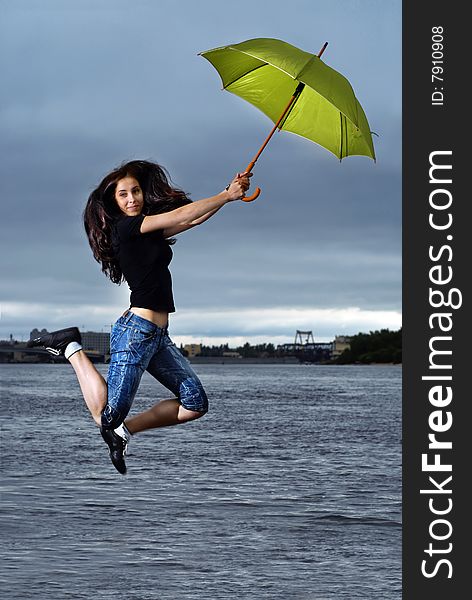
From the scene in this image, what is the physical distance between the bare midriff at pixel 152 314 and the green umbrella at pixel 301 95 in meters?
1.18

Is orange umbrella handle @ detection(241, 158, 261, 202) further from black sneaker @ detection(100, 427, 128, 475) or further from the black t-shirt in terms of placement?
black sneaker @ detection(100, 427, 128, 475)

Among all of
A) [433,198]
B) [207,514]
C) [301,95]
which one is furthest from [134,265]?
[207,514]

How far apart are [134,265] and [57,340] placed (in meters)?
1.07

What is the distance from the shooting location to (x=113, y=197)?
21.4 feet

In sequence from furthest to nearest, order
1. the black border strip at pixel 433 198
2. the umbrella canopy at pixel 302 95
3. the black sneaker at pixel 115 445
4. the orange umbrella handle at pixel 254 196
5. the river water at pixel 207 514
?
the river water at pixel 207 514, the black border strip at pixel 433 198, the black sneaker at pixel 115 445, the umbrella canopy at pixel 302 95, the orange umbrella handle at pixel 254 196

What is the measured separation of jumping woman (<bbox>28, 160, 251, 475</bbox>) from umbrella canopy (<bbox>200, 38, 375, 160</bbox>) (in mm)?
844

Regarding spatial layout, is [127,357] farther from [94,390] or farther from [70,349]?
[70,349]

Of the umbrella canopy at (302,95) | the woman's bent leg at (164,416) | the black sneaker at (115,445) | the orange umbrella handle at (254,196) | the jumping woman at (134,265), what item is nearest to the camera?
the orange umbrella handle at (254,196)

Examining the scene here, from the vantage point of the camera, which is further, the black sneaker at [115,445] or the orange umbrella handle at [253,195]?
the black sneaker at [115,445]

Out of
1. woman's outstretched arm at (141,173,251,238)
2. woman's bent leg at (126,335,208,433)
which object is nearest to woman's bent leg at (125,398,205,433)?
woman's bent leg at (126,335,208,433)

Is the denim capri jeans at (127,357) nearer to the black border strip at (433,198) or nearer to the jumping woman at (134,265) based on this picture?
the jumping woman at (134,265)

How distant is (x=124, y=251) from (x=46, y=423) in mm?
99023

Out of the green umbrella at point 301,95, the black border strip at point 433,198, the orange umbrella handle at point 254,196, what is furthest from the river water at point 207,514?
the orange umbrella handle at point 254,196

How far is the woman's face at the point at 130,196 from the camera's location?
643 cm
